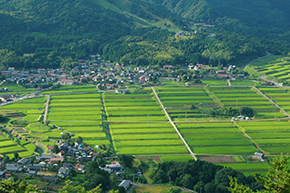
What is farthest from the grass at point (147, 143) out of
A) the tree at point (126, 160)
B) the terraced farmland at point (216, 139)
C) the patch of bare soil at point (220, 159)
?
the tree at point (126, 160)

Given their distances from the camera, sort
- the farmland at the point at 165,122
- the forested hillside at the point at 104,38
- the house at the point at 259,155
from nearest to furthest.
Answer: the house at the point at 259,155
the farmland at the point at 165,122
the forested hillside at the point at 104,38

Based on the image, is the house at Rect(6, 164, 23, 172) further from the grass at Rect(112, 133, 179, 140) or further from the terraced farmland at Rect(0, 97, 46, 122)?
the terraced farmland at Rect(0, 97, 46, 122)

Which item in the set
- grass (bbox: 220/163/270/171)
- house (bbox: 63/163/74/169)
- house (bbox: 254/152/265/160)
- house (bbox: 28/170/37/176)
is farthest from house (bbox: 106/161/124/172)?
house (bbox: 254/152/265/160)

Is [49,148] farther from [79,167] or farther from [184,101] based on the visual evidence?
[184,101]

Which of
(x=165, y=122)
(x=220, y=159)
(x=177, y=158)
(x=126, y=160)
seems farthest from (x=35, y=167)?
(x=165, y=122)

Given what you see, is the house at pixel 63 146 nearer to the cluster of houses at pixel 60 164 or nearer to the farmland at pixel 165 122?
the cluster of houses at pixel 60 164

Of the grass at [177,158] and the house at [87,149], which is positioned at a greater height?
the house at [87,149]
